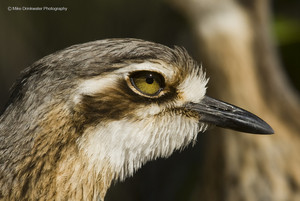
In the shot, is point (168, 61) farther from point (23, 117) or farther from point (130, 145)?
point (23, 117)

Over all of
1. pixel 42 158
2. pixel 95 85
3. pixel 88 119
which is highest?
pixel 95 85

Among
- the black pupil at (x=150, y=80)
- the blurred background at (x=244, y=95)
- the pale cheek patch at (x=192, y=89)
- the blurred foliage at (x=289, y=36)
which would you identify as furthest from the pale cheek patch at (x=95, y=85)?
the blurred foliage at (x=289, y=36)

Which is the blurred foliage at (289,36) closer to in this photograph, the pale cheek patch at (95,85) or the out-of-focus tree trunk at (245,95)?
the out-of-focus tree trunk at (245,95)

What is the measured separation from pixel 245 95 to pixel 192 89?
203 centimetres

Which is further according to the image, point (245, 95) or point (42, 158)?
point (245, 95)

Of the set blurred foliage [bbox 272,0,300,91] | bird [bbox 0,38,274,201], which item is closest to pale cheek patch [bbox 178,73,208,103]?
bird [bbox 0,38,274,201]

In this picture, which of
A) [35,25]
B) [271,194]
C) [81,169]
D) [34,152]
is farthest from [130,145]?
[35,25]

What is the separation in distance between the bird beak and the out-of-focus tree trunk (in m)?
1.76

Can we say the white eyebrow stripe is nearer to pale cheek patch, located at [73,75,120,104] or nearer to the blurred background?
pale cheek patch, located at [73,75,120,104]

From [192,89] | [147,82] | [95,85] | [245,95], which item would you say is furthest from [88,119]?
[245,95]

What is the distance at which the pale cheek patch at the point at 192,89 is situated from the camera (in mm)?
2706

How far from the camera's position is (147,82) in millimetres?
2561

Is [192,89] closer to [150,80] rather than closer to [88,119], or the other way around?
[150,80]

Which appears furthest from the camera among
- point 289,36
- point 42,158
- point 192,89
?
point 289,36
